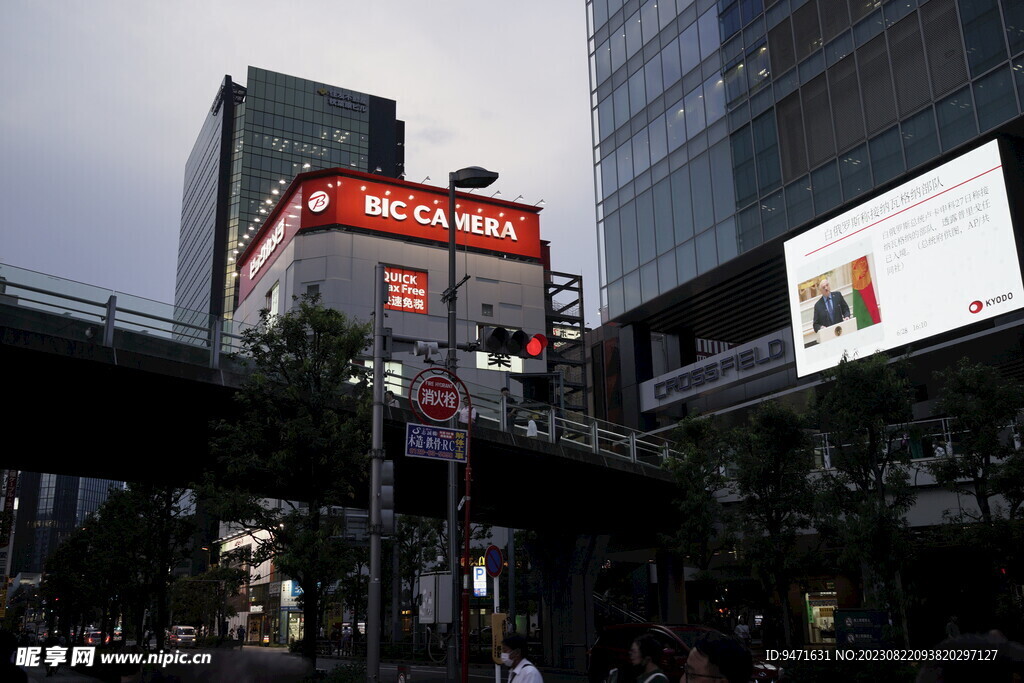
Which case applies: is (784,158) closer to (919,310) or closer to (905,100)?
(905,100)

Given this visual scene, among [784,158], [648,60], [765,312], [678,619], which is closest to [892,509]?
[678,619]

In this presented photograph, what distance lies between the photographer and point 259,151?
147 meters

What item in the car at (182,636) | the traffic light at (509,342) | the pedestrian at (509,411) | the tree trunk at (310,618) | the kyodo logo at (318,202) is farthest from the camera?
the kyodo logo at (318,202)

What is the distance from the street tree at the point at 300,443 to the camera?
2025cm

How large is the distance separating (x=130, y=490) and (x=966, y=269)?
3474 centimetres

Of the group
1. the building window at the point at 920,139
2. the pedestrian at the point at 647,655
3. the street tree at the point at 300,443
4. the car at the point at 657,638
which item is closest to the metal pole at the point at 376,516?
the street tree at the point at 300,443

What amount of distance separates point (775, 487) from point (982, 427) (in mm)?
6205

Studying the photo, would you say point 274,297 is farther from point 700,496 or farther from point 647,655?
point 647,655

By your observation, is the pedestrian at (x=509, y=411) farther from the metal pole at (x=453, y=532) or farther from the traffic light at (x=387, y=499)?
the traffic light at (x=387, y=499)

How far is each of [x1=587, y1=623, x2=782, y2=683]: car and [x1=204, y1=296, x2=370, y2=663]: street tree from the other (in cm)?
645

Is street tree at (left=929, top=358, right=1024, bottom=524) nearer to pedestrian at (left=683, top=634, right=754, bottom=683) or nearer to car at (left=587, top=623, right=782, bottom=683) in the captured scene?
car at (left=587, top=623, right=782, bottom=683)

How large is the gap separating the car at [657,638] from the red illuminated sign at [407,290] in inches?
2209

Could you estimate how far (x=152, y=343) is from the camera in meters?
20.3

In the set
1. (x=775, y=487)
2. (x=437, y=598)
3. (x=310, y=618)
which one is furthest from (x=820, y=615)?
(x=437, y=598)
